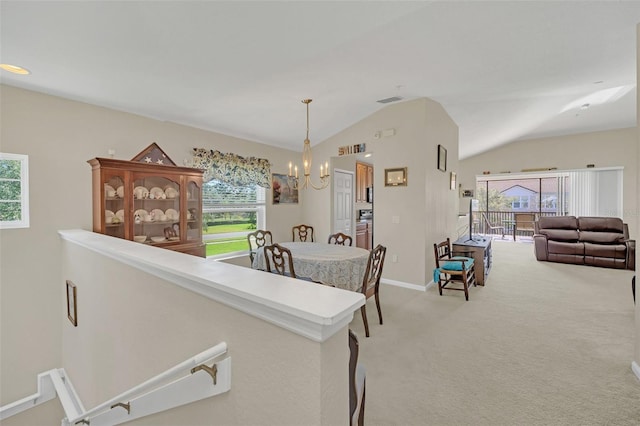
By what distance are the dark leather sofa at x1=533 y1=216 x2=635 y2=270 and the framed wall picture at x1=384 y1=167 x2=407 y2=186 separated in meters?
4.07

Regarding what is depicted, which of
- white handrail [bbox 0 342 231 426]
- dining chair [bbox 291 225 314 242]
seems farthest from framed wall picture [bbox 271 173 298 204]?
white handrail [bbox 0 342 231 426]

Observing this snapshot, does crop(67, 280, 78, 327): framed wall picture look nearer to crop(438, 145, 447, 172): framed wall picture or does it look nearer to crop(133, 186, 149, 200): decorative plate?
crop(133, 186, 149, 200): decorative plate

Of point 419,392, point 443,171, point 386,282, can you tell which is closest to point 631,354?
point 419,392

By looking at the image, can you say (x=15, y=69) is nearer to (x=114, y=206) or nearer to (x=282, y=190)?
(x=114, y=206)

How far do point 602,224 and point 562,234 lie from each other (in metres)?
0.67

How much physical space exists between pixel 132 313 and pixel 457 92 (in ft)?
14.7

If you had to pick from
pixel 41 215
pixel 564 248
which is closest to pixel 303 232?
pixel 41 215

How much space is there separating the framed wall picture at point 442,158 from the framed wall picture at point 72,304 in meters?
5.06

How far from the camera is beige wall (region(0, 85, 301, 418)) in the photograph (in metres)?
2.73

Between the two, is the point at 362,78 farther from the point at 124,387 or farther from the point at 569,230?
the point at 569,230

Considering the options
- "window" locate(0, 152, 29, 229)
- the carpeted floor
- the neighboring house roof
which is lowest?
the carpeted floor

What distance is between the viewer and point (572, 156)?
299 inches

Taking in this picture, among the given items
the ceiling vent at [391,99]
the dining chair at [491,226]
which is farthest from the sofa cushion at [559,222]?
the ceiling vent at [391,99]

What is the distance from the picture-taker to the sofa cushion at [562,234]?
19.5 feet
